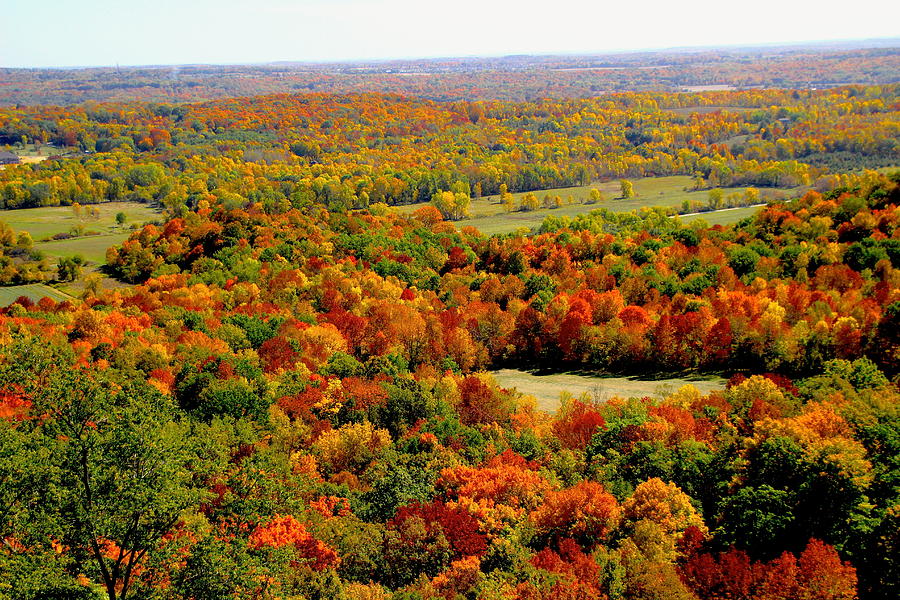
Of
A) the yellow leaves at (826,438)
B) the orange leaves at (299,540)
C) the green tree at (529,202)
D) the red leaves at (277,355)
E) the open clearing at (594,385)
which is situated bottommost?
the open clearing at (594,385)

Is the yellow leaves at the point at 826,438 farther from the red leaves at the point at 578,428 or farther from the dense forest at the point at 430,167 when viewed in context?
the dense forest at the point at 430,167

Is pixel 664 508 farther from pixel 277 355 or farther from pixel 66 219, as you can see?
pixel 66 219

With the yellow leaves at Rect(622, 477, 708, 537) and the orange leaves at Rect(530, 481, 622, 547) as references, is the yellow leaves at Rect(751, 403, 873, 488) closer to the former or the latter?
the yellow leaves at Rect(622, 477, 708, 537)

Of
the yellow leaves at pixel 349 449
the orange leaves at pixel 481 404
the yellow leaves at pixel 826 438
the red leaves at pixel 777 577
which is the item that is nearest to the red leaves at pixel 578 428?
the orange leaves at pixel 481 404

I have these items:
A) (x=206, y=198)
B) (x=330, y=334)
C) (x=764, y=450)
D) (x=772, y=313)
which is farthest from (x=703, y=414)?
(x=206, y=198)

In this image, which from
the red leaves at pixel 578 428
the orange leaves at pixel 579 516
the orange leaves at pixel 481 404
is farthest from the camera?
the orange leaves at pixel 481 404

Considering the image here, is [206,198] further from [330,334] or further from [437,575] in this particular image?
[437,575]

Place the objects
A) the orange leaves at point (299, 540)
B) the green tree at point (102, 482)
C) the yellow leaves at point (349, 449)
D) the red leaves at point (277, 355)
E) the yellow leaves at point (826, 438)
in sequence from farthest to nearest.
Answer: the red leaves at point (277, 355) < the yellow leaves at point (349, 449) < the yellow leaves at point (826, 438) < the orange leaves at point (299, 540) < the green tree at point (102, 482)

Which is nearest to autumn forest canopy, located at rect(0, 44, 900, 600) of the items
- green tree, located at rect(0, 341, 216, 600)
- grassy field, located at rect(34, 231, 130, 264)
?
green tree, located at rect(0, 341, 216, 600)
